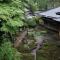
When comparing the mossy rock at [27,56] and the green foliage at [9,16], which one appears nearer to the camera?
the green foliage at [9,16]

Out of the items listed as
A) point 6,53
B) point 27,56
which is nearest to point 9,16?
point 6,53

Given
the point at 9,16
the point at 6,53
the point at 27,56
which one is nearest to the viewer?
the point at 6,53

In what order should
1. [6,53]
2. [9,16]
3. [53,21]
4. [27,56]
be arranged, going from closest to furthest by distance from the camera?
[6,53] → [9,16] → [27,56] → [53,21]

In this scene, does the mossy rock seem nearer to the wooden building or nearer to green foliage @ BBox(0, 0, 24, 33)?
green foliage @ BBox(0, 0, 24, 33)

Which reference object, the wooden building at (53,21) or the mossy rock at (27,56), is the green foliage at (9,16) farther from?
the wooden building at (53,21)

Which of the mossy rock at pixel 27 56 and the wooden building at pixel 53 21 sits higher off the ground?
the wooden building at pixel 53 21

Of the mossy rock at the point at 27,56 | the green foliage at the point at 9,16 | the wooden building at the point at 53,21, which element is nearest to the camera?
the green foliage at the point at 9,16

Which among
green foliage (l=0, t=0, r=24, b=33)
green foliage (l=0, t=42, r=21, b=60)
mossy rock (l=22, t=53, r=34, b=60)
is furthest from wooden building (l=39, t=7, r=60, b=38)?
green foliage (l=0, t=42, r=21, b=60)

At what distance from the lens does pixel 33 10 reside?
63.0 feet

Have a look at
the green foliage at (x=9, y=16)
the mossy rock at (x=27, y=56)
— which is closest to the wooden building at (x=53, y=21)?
the mossy rock at (x=27, y=56)

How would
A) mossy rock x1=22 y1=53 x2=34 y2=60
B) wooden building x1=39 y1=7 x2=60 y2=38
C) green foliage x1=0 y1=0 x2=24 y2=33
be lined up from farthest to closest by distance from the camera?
wooden building x1=39 y1=7 x2=60 y2=38, mossy rock x1=22 y1=53 x2=34 y2=60, green foliage x1=0 y1=0 x2=24 y2=33

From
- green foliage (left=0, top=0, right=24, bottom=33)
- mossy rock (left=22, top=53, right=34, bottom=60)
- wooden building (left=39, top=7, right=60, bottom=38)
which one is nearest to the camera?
green foliage (left=0, top=0, right=24, bottom=33)

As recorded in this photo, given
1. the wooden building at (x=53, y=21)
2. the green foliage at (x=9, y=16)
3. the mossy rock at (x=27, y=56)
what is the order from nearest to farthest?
the green foliage at (x=9, y=16) → the mossy rock at (x=27, y=56) → the wooden building at (x=53, y=21)

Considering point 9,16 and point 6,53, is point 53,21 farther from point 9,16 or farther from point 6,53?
point 6,53
